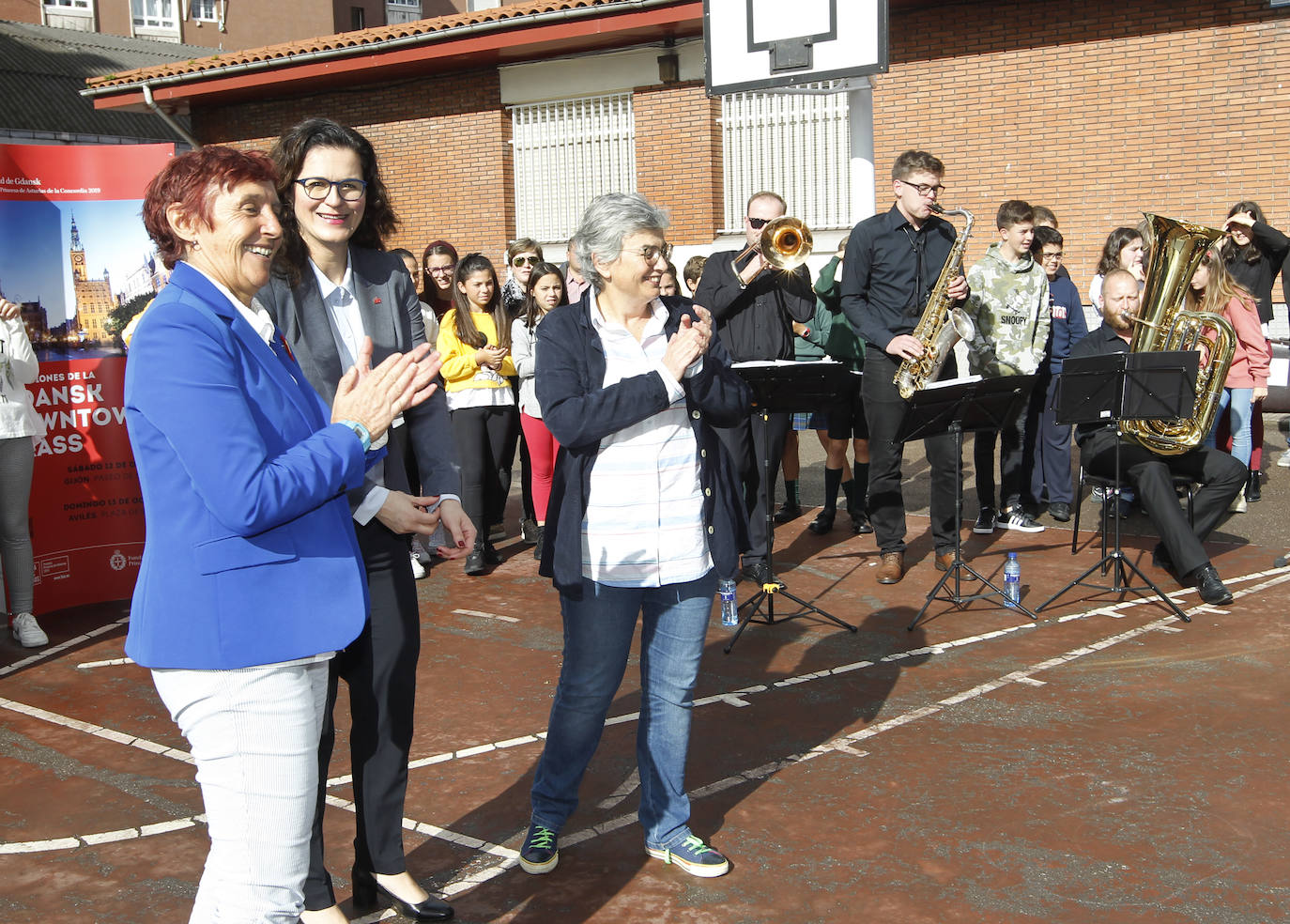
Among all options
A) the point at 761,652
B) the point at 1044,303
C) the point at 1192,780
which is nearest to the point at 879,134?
the point at 1044,303

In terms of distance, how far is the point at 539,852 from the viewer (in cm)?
378

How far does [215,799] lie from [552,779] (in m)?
1.56

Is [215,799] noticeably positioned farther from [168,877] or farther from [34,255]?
[34,255]

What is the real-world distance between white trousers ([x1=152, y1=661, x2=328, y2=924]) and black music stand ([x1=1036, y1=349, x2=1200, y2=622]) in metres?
5.10

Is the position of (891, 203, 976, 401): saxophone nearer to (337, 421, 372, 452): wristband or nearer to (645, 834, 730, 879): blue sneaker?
(645, 834, 730, 879): blue sneaker

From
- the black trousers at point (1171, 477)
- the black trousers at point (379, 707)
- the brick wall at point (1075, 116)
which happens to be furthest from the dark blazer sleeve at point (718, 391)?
the brick wall at point (1075, 116)

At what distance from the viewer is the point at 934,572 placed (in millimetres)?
7488

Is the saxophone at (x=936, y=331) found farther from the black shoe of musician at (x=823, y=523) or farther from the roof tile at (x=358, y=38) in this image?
the roof tile at (x=358, y=38)

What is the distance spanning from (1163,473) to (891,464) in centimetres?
156

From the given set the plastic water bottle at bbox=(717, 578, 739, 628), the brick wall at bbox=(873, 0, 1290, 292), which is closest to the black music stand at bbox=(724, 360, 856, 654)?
the plastic water bottle at bbox=(717, 578, 739, 628)

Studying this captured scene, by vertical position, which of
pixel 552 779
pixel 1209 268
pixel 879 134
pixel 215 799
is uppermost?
pixel 879 134

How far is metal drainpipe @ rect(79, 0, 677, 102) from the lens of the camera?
16.8 m

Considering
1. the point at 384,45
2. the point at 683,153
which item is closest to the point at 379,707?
the point at 683,153

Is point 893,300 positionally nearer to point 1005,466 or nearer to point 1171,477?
point 1171,477
